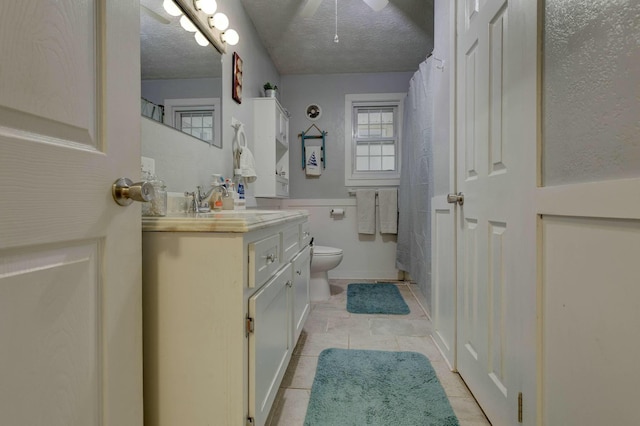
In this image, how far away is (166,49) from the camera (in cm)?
144

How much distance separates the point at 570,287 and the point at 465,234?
0.74 meters

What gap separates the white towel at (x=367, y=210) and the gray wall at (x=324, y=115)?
0.20 metres

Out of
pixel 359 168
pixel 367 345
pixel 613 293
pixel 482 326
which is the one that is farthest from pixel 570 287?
pixel 359 168

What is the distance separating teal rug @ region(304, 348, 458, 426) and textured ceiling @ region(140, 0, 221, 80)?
1.54 meters

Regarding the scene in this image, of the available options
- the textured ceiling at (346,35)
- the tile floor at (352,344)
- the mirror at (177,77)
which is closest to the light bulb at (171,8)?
the mirror at (177,77)

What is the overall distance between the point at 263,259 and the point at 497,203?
83cm

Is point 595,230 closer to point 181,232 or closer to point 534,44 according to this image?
point 534,44

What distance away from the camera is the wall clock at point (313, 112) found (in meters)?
3.67

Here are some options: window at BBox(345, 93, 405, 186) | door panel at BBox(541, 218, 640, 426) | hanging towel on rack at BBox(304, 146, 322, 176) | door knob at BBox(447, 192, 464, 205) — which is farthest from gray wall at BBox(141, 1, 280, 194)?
door panel at BBox(541, 218, 640, 426)

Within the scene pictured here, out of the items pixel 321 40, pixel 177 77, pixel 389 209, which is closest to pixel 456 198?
pixel 177 77

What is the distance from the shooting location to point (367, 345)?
1.96 meters

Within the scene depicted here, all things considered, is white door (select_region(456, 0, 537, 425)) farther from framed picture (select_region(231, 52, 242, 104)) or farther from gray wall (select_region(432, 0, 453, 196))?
framed picture (select_region(231, 52, 242, 104))

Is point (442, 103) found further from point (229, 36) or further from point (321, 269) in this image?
point (321, 269)

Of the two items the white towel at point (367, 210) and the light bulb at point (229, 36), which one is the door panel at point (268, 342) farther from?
the white towel at point (367, 210)
